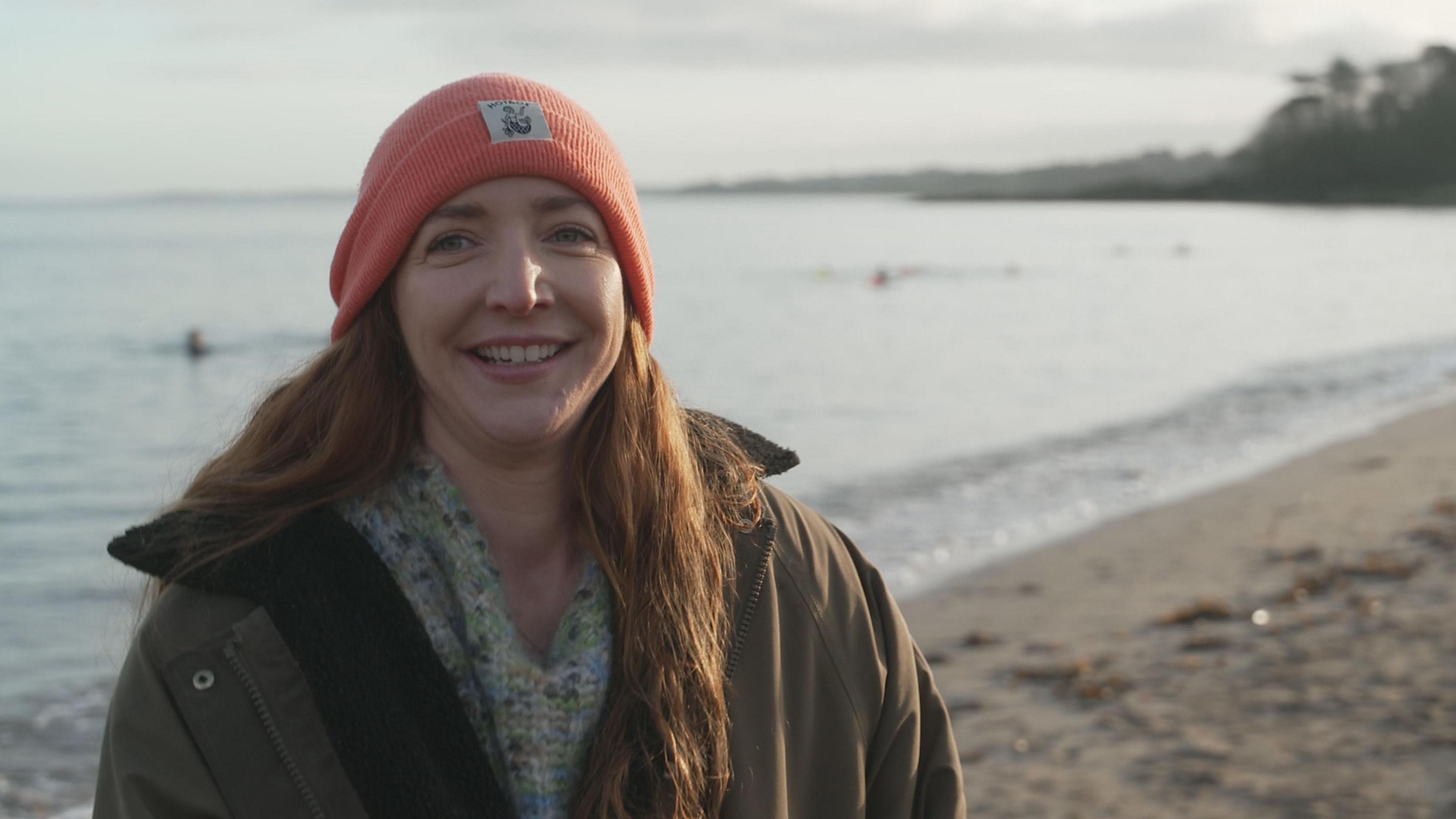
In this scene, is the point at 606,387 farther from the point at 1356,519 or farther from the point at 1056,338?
the point at 1056,338

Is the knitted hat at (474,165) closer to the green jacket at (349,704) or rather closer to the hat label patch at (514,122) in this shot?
the hat label patch at (514,122)

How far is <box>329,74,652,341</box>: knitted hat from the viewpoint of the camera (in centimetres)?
223

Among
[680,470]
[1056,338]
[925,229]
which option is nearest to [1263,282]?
[1056,338]

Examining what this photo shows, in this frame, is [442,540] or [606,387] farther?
[606,387]

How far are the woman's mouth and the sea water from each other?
2.21ft

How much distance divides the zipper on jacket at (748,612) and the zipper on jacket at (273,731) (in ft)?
2.29

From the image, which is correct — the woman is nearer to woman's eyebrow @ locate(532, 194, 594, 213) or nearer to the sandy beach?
woman's eyebrow @ locate(532, 194, 594, 213)

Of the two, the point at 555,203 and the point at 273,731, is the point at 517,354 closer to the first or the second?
the point at 555,203

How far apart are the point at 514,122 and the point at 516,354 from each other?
39cm

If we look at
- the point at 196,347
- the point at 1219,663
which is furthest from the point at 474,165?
the point at 196,347

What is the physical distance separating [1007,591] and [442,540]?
715cm

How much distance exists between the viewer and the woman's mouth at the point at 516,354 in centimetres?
224

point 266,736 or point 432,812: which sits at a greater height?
point 266,736

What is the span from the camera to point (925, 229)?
10100cm
